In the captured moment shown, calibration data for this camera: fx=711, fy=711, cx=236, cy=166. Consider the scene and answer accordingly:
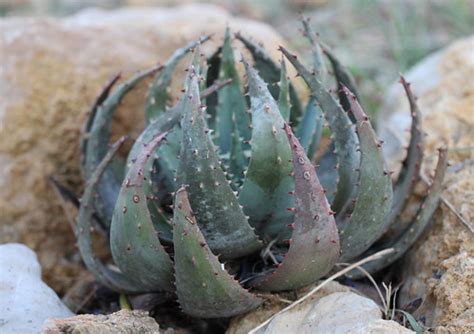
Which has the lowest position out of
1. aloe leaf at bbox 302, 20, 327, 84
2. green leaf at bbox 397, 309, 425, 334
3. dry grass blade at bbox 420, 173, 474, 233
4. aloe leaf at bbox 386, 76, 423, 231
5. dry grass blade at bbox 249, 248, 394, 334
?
green leaf at bbox 397, 309, 425, 334

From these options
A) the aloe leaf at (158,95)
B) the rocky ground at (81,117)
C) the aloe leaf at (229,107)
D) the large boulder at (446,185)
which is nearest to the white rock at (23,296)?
the rocky ground at (81,117)

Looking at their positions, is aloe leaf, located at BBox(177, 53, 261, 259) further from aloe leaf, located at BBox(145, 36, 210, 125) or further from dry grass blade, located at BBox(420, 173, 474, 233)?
dry grass blade, located at BBox(420, 173, 474, 233)

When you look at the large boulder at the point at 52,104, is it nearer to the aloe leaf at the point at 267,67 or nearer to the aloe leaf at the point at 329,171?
the aloe leaf at the point at 267,67

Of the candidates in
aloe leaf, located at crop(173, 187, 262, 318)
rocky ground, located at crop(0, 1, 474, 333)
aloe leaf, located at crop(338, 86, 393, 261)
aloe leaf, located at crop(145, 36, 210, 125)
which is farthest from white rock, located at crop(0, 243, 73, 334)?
aloe leaf, located at crop(338, 86, 393, 261)

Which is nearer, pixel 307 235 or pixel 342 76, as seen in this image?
pixel 307 235

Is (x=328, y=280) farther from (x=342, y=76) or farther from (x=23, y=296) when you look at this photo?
(x=23, y=296)

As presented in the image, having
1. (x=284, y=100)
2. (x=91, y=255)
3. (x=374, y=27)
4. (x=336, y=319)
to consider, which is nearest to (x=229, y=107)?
(x=284, y=100)
